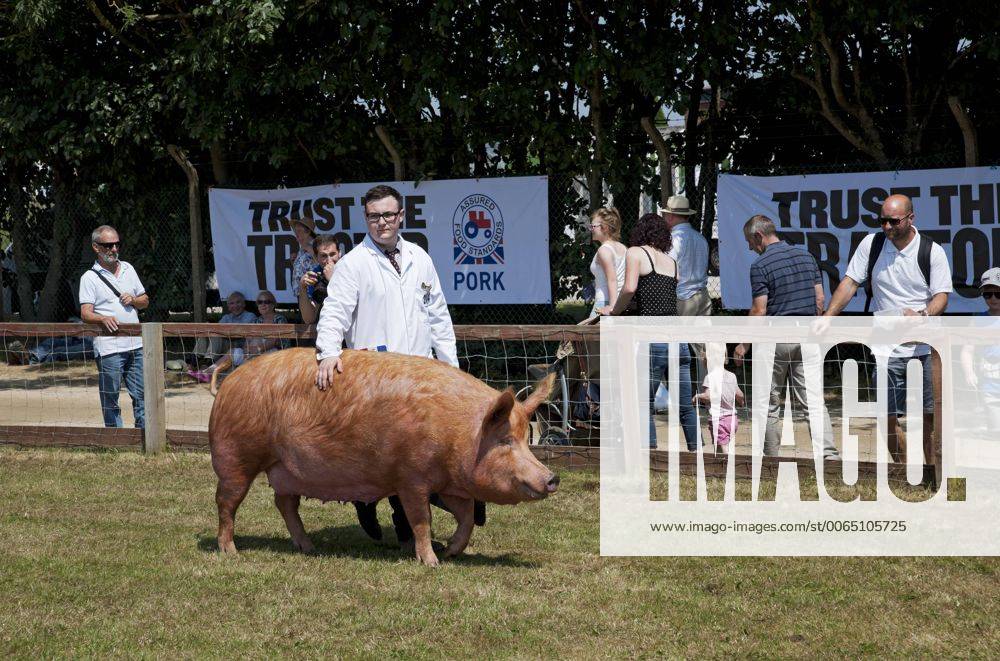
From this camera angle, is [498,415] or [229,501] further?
[229,501]

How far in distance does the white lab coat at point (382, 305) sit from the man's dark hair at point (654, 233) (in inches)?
85.0

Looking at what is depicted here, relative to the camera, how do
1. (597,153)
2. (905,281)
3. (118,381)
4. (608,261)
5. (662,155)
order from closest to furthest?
(905,281)
(608,261)
(118,381)
(662,155)
(597,153)

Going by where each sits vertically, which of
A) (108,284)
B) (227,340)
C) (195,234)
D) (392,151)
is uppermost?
(392,151)

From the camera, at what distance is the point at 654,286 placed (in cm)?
798

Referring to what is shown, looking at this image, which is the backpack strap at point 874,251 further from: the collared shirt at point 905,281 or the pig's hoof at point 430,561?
the pig's hoof at point 430,561

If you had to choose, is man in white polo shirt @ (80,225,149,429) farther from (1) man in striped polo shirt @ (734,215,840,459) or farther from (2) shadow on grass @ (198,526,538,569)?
(1) man in striped polo shirt @ (734,215,840,459)

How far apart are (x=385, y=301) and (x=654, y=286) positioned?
96.9 inches

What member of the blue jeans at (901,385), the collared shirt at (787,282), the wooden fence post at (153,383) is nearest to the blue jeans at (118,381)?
the wooden fence post at (153,383)

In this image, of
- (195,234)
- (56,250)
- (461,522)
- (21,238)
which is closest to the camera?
(461,522)

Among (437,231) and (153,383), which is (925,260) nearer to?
(153,383)

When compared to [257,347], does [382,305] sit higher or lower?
higher

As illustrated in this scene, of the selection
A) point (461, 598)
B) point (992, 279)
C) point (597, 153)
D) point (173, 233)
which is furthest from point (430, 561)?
point (173, 233)

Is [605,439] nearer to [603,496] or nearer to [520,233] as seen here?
[603,496]

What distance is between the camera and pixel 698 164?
44.3ft
